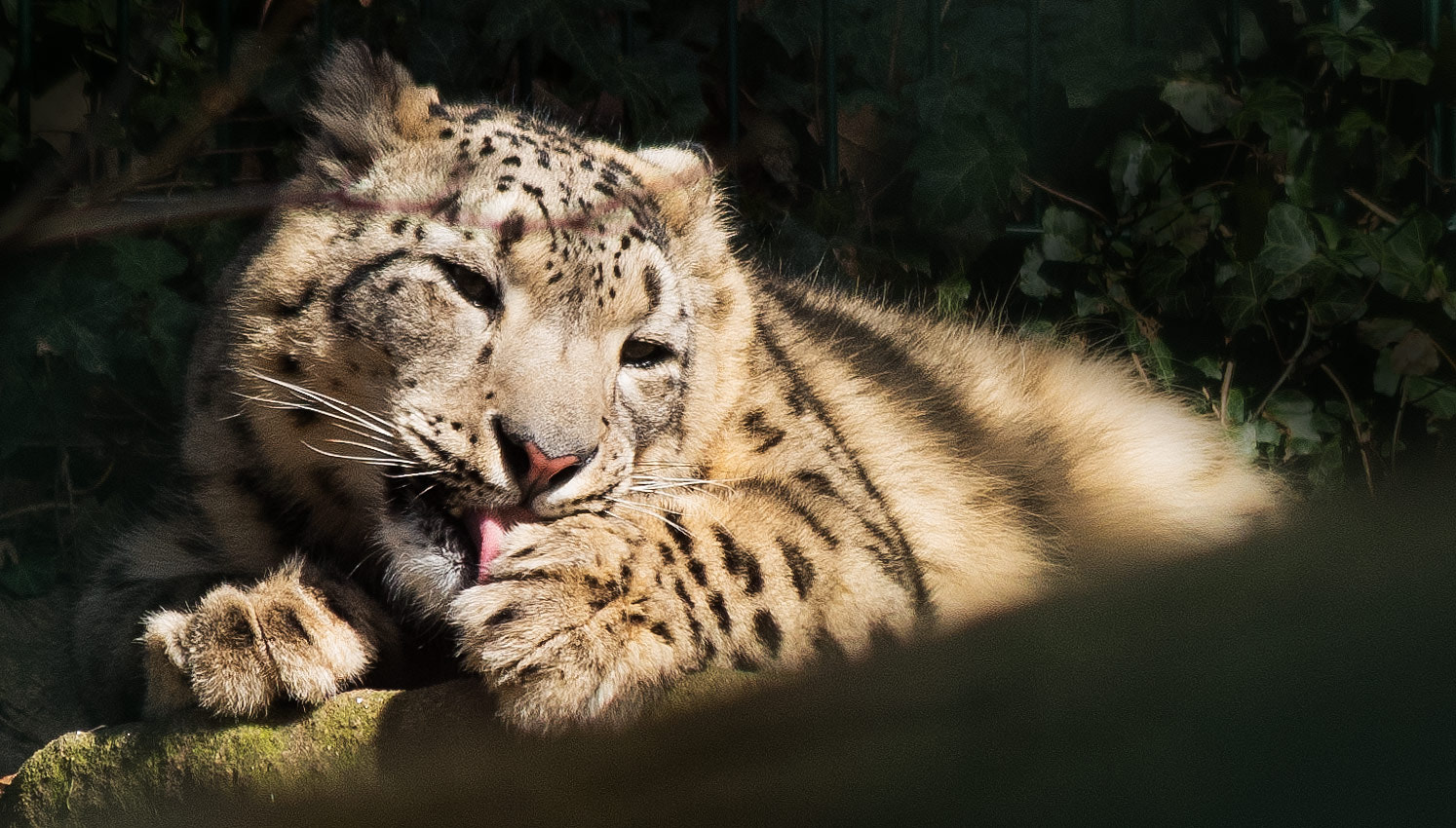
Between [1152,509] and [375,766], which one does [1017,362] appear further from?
[375,766]

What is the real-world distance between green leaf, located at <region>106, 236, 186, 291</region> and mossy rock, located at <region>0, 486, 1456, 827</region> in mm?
2783

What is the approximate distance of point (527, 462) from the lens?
209 centimetres

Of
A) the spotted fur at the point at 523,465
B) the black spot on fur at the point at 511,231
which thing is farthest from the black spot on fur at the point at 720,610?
the black spot on fur at the point at 511,231

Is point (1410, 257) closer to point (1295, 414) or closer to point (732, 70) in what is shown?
point (1295, 414)

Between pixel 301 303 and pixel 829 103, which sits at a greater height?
pixel 829 103

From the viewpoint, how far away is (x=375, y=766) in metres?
1.88

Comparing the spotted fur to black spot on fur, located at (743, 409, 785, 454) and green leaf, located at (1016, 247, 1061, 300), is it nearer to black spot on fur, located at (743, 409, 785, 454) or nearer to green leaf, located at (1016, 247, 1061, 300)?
black spot on fur, located at (743, 409, 785, 454)

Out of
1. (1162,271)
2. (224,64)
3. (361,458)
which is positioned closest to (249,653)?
(361,458)

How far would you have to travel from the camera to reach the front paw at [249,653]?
78.8 inches

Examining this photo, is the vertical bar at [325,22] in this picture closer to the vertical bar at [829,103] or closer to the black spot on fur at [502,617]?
the vertical bar at [829,103]

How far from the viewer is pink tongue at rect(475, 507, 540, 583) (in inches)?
82.3

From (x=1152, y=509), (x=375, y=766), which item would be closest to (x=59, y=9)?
(x=375, y=766)

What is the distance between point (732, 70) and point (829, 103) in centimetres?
37

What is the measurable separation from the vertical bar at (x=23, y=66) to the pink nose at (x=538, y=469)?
2.58 meters
